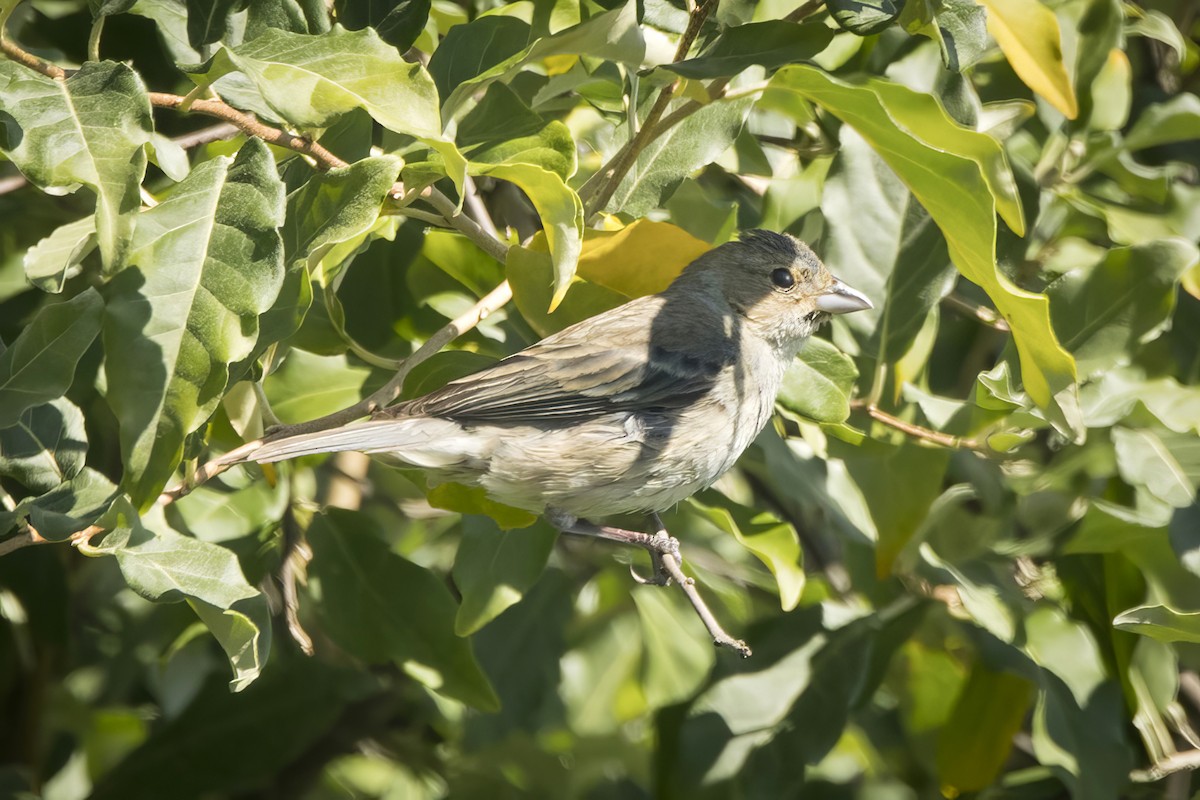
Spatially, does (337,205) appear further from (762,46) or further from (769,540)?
(769,540)

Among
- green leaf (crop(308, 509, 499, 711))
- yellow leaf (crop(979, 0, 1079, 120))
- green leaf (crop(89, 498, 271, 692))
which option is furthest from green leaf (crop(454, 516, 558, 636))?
yellow leaf (crop(979, 0, 1079, 120))

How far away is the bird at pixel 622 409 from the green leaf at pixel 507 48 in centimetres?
68

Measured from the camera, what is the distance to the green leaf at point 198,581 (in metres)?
2.20

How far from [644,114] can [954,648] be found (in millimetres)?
2459

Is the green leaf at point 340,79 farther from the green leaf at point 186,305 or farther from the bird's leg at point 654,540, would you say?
the bird's leg at point 654,540

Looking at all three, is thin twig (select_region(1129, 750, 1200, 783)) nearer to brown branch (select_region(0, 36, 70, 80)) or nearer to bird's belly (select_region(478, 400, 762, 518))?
bird's belly (select_region(478, 400, 762, 518))

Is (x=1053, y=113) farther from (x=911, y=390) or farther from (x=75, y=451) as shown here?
(x=75, y=451)

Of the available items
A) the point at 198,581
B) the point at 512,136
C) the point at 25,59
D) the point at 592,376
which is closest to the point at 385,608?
the point at 592,376

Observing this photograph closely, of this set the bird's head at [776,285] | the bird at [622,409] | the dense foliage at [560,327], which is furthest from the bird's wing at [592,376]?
the bird's head at [776,285]

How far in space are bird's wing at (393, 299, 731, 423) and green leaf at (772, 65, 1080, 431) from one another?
1.04m

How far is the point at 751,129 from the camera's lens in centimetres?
384

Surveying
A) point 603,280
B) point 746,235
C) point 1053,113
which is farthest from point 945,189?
point 1053,113

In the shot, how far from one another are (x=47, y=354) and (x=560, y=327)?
1238 mm

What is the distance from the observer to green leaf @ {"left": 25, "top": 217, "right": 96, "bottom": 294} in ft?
7.73
